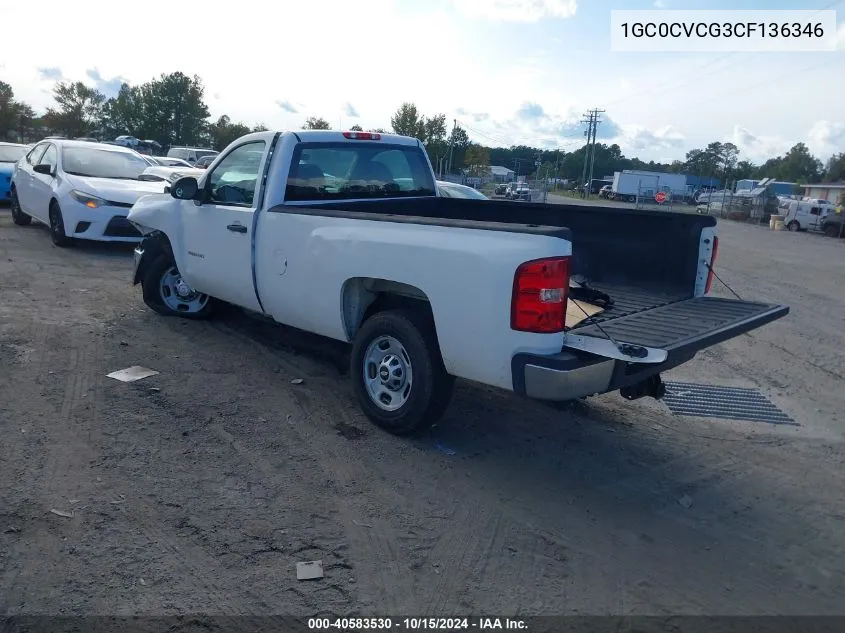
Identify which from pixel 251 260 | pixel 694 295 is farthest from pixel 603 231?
pixel 251 260

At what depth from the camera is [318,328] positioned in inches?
218

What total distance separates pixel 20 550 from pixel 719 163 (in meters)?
109

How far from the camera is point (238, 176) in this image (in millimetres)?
6352

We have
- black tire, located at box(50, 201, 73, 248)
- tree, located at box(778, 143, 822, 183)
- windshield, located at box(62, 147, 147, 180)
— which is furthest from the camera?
tree, located at box(778, 143, 822, 183)

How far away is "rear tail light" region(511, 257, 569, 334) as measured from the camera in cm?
390

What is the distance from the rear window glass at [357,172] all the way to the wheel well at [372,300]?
3.97 feet

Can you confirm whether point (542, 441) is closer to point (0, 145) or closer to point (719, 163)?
point (0, 145)

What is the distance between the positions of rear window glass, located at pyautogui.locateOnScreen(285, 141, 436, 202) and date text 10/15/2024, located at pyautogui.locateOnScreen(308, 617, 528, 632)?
3705 mm

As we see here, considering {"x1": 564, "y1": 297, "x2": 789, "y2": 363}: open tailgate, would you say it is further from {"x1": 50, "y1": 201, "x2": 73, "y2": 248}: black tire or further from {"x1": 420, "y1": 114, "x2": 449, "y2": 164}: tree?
{"x1": 420, "y1": 114, "x2": 449, "y2": 164}: tree

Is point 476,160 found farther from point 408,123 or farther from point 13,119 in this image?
point 13,119

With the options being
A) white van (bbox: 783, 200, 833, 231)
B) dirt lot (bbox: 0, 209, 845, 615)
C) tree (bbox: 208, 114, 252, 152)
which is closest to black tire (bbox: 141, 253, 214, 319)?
dirt lot (bbox: 0, 209, 845, 615)

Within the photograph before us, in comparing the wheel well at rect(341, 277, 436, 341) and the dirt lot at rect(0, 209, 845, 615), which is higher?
the wheel well at rect(341, 277, 436, 341)

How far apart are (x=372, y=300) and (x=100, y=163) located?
9.10 meters

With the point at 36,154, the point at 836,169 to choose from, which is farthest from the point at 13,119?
the point at 836,169
